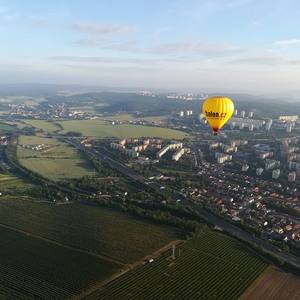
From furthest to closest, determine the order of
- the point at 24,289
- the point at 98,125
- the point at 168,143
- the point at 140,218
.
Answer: the point at 98,125, the point at 168,143, the point at 140,218, the point at 24,289

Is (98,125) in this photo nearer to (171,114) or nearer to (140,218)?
(171,114)

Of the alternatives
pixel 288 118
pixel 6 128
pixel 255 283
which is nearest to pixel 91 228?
pixel 255 283

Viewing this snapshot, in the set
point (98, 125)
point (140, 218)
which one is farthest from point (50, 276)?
point (98, 125)

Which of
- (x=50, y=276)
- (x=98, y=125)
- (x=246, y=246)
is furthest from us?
(x=98, y=125)

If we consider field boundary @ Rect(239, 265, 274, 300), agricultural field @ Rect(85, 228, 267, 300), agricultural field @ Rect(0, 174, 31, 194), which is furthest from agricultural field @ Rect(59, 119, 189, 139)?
field boundary @ Rect(239, 265, 274, 300)

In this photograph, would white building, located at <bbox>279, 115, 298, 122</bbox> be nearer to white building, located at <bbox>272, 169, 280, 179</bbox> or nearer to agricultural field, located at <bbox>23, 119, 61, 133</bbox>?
agricultural field, located at <bbox>23, 119, 61, 133</bbox>

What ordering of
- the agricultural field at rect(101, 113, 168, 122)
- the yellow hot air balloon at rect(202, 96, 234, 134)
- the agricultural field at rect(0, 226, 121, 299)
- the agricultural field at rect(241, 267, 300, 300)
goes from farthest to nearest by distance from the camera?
the agricultural field at rect(101, 113, 168, 122)
the yellow hot air balloon at rect(202, 96, 234, 134)
the agricultural field at rect(241, 267, 300, 300)
the agricultural field at rect(0, 226, 121, 299)

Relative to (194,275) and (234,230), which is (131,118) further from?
(194,275)
